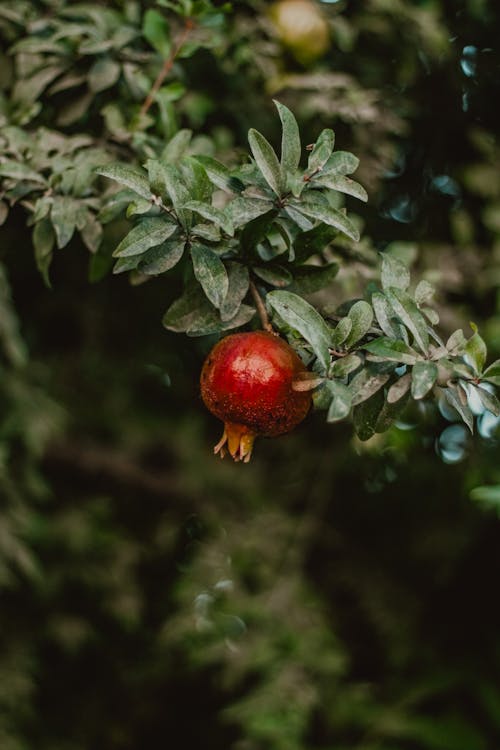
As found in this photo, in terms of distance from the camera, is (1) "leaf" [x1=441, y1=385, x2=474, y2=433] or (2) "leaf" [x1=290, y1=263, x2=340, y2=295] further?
(2) "leaf" [x1=290, y1=263, x2=340, y2=295]

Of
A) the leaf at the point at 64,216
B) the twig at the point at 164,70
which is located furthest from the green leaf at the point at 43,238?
the twig at the point at 164,70

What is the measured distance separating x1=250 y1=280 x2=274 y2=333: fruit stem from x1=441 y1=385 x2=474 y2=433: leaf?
0.62 ft

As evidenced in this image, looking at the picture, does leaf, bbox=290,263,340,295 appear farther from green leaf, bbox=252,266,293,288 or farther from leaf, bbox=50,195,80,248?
leaf, bbox=50,195,80,248

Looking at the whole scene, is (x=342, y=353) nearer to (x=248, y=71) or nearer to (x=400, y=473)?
(x=248, y=71)

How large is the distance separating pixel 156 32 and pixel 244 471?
5.43ft

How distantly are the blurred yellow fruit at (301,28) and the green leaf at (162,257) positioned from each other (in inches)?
35.7

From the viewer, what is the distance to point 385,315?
79 cm

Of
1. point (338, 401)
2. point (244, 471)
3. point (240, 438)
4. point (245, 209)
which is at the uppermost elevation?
point (245, 209)

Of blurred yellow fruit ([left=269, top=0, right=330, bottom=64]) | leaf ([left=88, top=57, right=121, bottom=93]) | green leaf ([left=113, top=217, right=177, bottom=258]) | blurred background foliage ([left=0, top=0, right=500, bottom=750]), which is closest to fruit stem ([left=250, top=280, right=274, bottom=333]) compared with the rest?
green leaf ([left=113, top=217, right=177, bottom=258])

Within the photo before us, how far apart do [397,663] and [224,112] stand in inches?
68.0

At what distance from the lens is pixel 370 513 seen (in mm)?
2715

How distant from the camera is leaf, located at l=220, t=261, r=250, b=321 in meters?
0.81

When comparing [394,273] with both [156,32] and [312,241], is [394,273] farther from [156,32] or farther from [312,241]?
[156,32]

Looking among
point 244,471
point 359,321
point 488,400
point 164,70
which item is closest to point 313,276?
point 359,321
